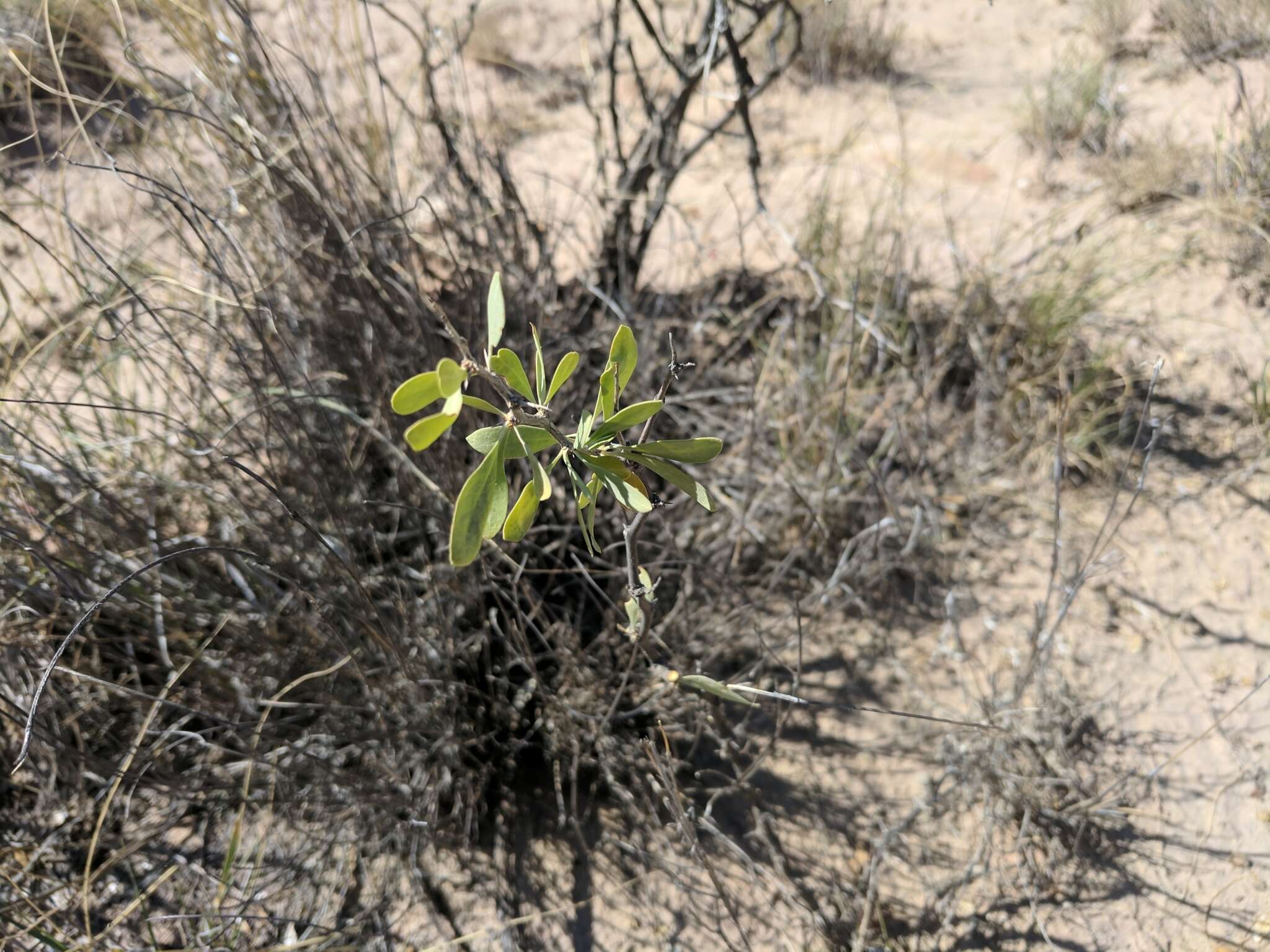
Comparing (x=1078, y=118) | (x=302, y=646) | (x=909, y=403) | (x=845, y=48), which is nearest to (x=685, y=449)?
(x=302, y=646)

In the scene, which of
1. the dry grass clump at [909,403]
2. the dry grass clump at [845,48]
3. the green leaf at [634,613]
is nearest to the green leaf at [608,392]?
the green leaf at [634,613]

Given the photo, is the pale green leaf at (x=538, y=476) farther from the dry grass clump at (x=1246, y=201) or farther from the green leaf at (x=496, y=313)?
the dry grass clump at (x=1246, y=201)

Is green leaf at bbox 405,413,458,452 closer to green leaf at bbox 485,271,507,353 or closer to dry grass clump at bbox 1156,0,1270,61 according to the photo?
green leaf at bbox 485,271,507,353

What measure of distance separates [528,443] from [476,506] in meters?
0.06

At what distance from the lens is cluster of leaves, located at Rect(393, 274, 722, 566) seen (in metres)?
0.54

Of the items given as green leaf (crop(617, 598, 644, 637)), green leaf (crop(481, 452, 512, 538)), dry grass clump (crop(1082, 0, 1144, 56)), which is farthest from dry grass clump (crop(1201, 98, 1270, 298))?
green leaf (crop(481, 452, 512, 538))

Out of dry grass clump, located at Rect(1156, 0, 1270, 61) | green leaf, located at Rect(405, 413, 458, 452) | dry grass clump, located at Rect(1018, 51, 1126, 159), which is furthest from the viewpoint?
dry grass clump, located at Rect(1156, 0, 1270, 61)

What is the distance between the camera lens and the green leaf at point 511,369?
1.89 feet

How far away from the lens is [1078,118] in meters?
2.85

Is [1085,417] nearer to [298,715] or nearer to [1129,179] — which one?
[1129,179]

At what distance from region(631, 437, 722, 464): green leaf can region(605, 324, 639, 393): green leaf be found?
0.04 metres

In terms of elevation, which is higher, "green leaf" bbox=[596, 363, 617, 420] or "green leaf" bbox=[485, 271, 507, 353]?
"green leaf" bbox=[485, 271, 507, 353]

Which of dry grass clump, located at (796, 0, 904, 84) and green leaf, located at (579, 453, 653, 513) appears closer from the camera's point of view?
green leaf, located at (579, 453, 653, 513)

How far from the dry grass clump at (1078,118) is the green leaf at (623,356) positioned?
2.76 metres
